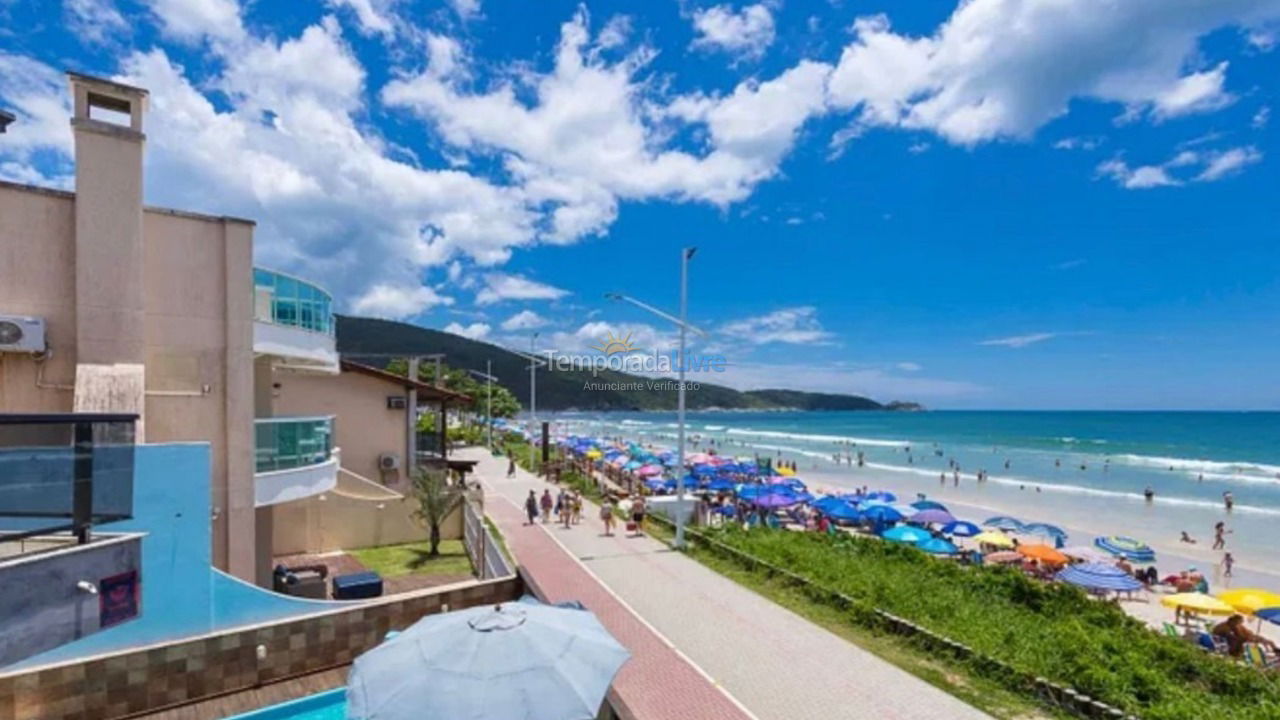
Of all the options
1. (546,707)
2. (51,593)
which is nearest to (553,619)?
(546,707)

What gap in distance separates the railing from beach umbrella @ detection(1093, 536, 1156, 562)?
2951 cm

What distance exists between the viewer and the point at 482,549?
1684 cm

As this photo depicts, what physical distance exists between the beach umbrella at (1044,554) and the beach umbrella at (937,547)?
83.9 inches

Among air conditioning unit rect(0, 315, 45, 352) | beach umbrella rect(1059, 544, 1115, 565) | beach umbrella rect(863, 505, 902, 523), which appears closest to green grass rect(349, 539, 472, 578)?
air conditioning unit rect(0, 315, 45, 352)

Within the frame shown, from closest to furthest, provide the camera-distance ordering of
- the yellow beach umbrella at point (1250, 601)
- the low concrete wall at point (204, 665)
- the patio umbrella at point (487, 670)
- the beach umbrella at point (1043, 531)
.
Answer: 1. the patio umbrella at point (487, 670)
2. the low concrete wall at point (204, 665)
3. the yellow beach umbrella at point (1250, 601)
4. the beach umbrella at point (1043, 531)

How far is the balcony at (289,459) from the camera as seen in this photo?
1254 centimetres

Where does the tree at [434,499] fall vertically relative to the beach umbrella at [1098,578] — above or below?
above

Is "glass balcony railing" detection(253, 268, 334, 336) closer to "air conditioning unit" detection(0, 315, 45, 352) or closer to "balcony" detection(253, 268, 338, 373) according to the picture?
"balcony" detection(253, 268, 338, 373)

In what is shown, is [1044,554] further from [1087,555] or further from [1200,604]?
[1200,604]

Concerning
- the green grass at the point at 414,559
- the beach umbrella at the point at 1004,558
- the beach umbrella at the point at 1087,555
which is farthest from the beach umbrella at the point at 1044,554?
the green grass at the point at 414,559

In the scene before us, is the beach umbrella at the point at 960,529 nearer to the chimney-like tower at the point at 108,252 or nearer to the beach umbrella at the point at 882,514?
the beach umbrella at the point at 882,514

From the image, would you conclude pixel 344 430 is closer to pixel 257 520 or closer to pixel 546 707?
pixel 257 520

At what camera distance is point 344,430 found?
2228 cm

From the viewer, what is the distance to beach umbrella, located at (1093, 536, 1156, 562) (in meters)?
24.7
